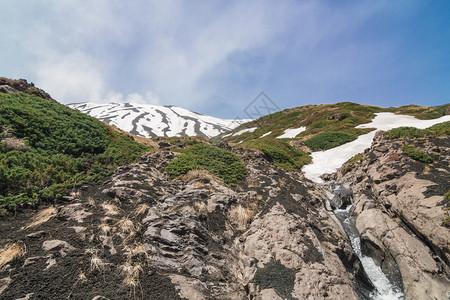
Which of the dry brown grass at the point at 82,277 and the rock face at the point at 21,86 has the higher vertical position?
the rock face at the point at 21,86

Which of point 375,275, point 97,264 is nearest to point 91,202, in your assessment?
point 97,264

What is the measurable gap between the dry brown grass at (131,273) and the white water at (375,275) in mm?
9818

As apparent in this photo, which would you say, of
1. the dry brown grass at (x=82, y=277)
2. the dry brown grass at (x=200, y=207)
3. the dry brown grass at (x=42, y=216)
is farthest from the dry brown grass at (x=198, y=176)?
the dry brown grass at (x=82, y=277)

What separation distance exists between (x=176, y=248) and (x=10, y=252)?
4.47 meters

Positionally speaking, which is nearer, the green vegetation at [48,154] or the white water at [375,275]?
the green vegetation at [48,154]

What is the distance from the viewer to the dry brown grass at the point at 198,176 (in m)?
12.2

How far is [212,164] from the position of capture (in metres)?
14.4

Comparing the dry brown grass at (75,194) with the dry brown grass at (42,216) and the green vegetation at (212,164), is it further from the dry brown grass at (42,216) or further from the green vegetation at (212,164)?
the green vegetation at (212,164)

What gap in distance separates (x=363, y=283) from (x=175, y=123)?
125 meters

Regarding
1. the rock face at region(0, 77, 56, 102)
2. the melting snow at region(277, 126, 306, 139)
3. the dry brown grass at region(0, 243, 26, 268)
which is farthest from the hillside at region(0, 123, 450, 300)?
the melting snow at region(277, 126, 306, 139)

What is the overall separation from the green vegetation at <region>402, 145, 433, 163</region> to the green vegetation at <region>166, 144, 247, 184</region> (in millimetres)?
12371

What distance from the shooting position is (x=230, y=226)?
8.60 m

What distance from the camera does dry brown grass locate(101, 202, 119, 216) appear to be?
715 centimetres

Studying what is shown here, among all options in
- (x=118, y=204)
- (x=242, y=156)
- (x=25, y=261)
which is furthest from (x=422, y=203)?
(x=25, y=261)
